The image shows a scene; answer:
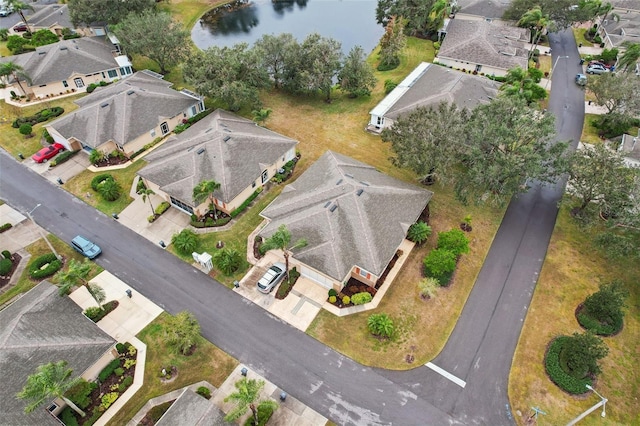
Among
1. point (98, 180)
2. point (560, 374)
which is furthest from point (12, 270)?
point (560, 374)

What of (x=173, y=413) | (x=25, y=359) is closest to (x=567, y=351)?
(x=173, y=413)

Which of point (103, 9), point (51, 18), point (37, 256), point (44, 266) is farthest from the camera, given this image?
point (51, 18)

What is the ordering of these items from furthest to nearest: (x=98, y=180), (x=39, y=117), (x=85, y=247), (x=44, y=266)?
1. (x=39, y=117)
2. (x=98, y=180)
3. (x=85, y=247)
4. (x=44, y=266)

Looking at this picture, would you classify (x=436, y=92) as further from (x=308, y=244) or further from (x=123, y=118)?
(x=123, y=118)

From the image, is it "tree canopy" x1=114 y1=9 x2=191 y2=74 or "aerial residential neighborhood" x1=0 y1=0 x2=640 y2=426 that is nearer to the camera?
"aerial residential neighborhood" x1=0 y1=0 x2=640 y2=426

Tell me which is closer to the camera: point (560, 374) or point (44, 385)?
point (44, 385)

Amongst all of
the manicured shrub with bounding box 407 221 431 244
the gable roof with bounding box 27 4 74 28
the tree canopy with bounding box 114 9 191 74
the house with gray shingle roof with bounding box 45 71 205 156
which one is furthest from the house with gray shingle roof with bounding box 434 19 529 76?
the gable roof with bounding box 27 4 74 28

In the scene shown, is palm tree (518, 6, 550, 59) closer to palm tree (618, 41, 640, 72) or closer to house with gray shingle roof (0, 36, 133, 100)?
palm tree (618, 41, 640, 72)
